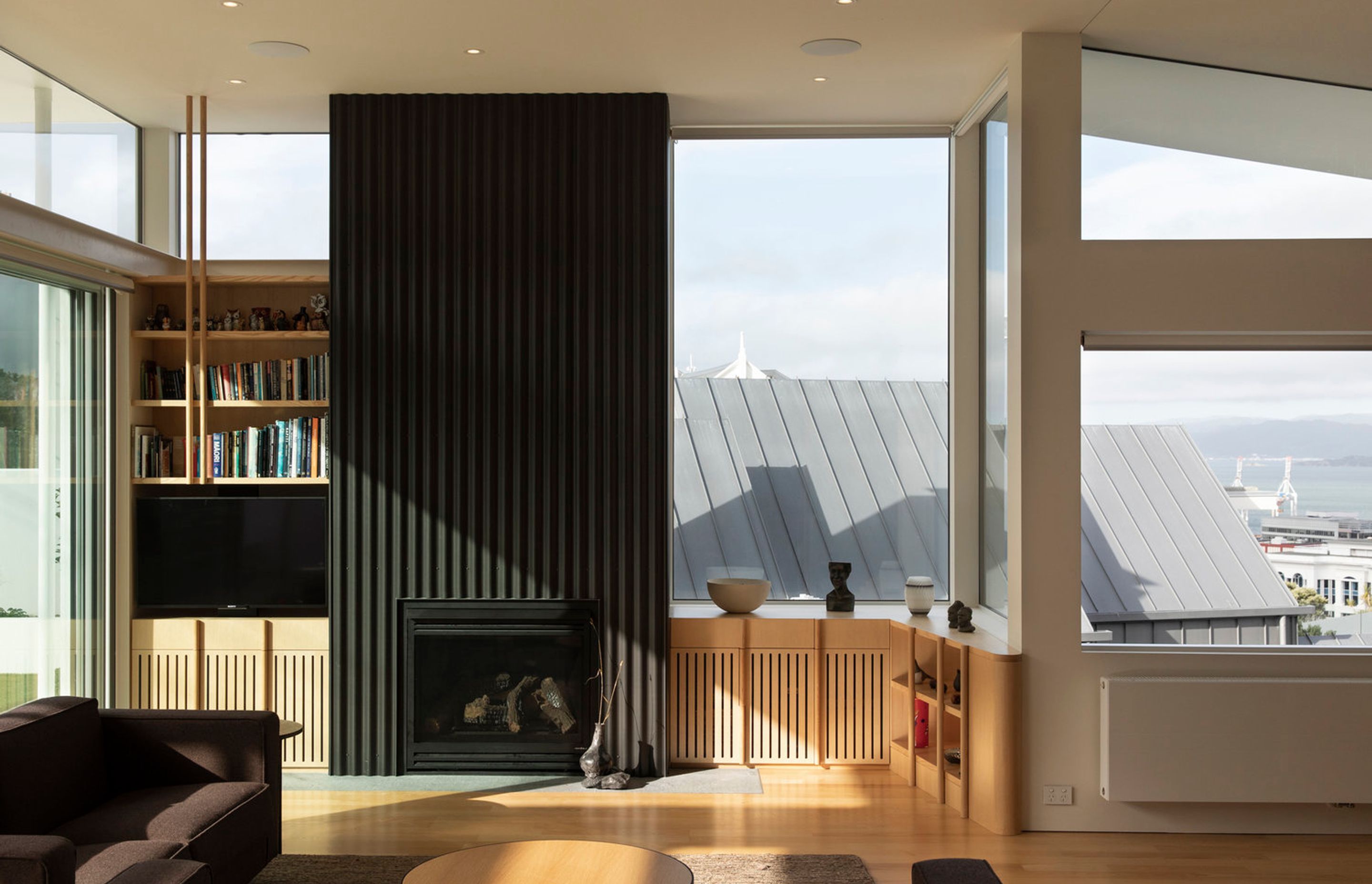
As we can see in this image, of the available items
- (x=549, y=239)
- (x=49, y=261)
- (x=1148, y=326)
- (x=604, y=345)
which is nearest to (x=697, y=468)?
(x=604, y=345)

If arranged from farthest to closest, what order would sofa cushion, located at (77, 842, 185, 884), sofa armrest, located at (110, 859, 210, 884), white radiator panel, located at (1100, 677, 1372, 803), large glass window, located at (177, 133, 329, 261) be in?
large glass window, located at (177, 133, 329, 261)
white radiator panel, located at (1100, 677, 1372, 803)
sofa cushion, located at (77, 842, 185, 884)
sofa armrest, located at (110, 859, 210, 884)

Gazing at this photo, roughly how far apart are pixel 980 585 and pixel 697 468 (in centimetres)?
169

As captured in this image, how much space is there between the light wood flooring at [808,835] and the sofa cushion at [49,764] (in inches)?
36.5

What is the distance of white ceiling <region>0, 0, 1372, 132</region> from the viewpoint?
429 cm

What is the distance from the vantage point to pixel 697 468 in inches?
236

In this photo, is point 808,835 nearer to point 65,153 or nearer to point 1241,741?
point 1241,741

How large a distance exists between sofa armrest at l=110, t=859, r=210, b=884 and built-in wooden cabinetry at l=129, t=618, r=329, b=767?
2366 millimetres

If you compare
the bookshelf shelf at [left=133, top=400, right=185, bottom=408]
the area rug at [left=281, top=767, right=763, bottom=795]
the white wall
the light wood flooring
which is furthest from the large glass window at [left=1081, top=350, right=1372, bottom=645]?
the bookshelf shelf at [left=133, top=400, right=185, bottom=408]

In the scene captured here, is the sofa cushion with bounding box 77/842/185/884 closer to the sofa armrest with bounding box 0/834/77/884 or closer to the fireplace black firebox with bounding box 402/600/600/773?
the sofa armrest with bounding box 0/834/77/884

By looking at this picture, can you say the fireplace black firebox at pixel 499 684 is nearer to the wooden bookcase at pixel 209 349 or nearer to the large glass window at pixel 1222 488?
the wooden bookcase at pixel 209 349

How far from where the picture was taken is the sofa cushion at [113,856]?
9.88 ft

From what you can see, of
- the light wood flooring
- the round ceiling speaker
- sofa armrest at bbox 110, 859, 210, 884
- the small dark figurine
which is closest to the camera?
sofa armrest at bbox 110, 859, 210, 884

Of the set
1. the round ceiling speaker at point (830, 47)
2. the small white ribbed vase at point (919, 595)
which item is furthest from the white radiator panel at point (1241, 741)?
the round ceiling speaker at point (830, 47)

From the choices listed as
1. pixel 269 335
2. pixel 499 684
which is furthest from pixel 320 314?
pixel 499 684
